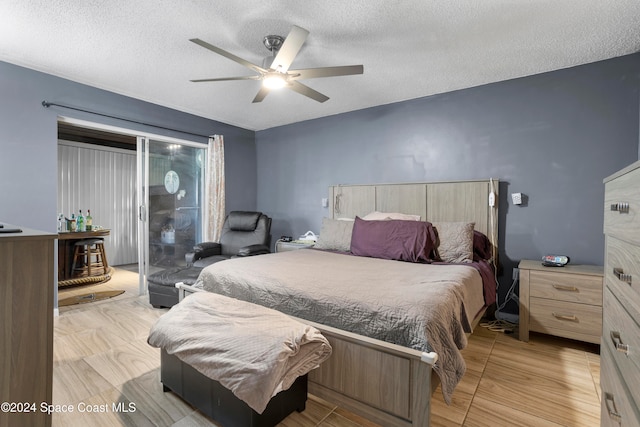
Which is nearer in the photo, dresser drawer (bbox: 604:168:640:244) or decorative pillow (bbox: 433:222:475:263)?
dresser drawer (bbox: 604:168:640:244)

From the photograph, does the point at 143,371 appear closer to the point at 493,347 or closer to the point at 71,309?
the point at 71,309

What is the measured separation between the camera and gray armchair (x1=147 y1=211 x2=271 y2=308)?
10.2 feet

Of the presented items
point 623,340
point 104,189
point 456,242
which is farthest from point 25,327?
point 104,189

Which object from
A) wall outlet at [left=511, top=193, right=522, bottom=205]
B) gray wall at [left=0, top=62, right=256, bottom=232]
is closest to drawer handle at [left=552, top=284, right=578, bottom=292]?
wall outlet at [left=511, top=193, right=522, bottom=205]

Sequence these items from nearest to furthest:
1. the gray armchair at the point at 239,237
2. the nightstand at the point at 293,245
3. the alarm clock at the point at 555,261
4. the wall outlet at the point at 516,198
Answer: the alarm clock at the point at 555,261 < the wall outlet at the point at 516,198 < the gray armchair at the point at 239,237 < the nightstand at the point at 293,245

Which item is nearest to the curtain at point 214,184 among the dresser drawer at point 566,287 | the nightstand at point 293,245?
the nightstand at point 293,245

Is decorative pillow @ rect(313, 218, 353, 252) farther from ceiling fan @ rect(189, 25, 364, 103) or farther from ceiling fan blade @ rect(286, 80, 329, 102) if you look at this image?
ceiling fan @ rect(189, 25, 364, 103)

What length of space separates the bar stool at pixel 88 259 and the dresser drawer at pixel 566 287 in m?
5.47

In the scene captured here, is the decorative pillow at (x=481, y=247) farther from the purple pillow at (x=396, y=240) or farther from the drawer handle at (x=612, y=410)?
the drawer handle at (x=612, y=410)

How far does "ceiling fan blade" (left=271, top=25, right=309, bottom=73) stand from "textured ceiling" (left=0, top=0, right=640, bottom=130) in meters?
0.25

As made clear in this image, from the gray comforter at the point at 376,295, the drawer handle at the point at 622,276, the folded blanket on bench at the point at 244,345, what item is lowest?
the folded blanket on bench at the point at 244,345

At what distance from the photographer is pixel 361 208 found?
388 centimetres

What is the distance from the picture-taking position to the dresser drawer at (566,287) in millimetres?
2264

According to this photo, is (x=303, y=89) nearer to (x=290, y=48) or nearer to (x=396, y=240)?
(x=290, y=48)
